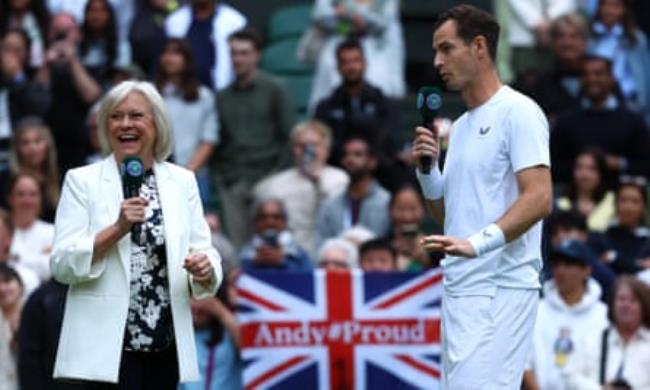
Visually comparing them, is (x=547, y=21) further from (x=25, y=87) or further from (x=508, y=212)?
(x=508, y=212)

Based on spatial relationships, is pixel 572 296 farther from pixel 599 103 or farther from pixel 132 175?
pixel 132 175

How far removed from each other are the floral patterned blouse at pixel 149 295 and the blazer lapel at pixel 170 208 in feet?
0.15

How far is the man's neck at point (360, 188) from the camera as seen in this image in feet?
48.2

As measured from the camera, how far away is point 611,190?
15.3m

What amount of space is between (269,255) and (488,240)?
18.7 ft

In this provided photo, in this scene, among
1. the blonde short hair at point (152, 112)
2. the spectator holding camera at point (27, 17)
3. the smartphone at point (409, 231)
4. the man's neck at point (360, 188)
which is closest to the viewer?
the blonde short hair at point (152, 112)

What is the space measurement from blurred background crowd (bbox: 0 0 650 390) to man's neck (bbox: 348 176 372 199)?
0.5 inches

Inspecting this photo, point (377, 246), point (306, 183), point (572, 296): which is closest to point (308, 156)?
point (306, 183)

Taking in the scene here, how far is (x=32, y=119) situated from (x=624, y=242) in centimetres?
453

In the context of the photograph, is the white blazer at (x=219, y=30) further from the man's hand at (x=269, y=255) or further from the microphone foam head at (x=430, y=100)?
the microphone foam head at (x=430, y=100)

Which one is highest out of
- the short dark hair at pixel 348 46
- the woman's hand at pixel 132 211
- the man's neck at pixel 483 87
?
the short dark hair at pixel 348 46

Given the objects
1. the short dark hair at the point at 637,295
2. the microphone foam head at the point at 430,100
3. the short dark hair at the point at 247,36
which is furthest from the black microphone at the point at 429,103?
the short dark hair at the point at 247,36

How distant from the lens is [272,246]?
13.7m

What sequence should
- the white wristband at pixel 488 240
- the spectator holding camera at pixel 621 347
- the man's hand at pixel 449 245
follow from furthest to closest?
the spectator holding camera at pixel 621 347, the white wristband at pixel 488 240, the man's hand at pixel 449 245
